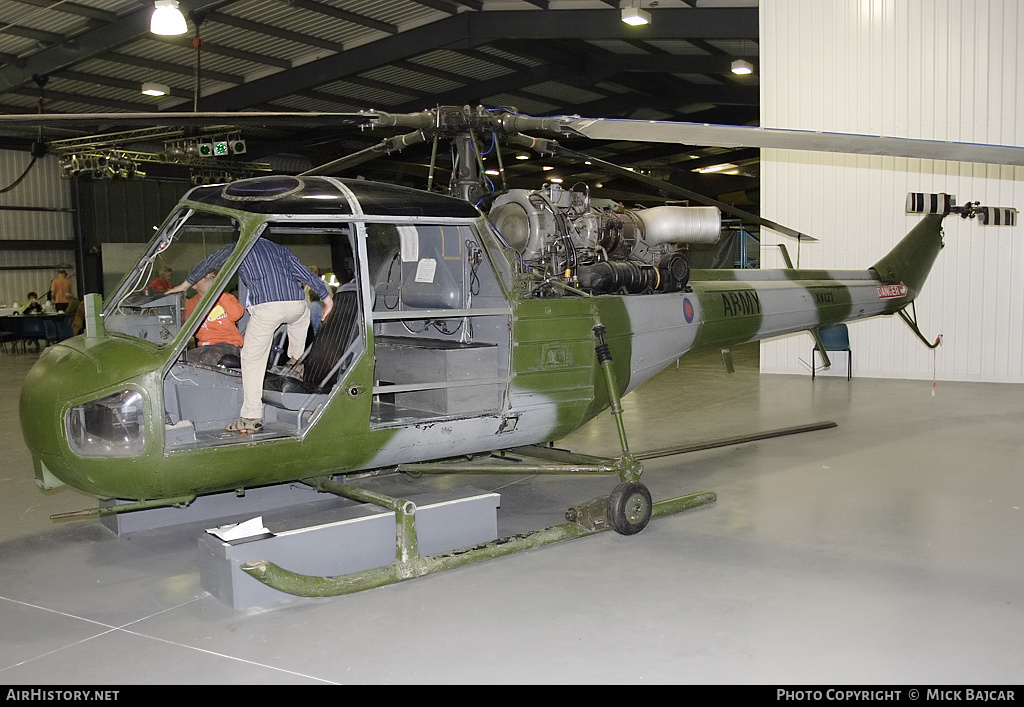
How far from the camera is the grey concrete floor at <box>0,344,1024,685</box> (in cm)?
381

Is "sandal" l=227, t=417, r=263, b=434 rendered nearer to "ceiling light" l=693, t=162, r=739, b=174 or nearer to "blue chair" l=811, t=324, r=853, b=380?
"blue chair" l=811, t=324, r=853, b=380

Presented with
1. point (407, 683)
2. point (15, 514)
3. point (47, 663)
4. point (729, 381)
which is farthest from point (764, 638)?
point (729, 381)

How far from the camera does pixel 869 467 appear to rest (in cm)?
744

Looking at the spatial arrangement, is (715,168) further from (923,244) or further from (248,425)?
(248,425)

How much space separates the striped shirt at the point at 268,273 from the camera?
17.4 ft

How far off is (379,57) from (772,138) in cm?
1268

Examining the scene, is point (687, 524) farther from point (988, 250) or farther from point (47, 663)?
point (988, 250)

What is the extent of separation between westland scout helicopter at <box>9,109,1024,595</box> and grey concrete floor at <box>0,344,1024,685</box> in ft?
1.13

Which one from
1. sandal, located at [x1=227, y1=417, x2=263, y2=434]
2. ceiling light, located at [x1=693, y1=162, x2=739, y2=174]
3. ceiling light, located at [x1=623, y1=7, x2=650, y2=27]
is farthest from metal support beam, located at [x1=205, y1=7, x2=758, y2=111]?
sandal, located at [x1=227, y1=417, x2=263, y2=434]

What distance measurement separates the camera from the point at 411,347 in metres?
5.89

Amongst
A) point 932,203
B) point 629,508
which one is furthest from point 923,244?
point 629,508

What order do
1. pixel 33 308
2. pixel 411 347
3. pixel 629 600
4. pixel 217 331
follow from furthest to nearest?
1. pixel 33 308
2. pixel 217 331
3. pixel 411 347
4. pixel 629 600

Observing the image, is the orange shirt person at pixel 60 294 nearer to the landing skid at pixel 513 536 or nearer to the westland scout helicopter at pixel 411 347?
the westland scout helicopter at pixel 411 347

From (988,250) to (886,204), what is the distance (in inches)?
58.6
